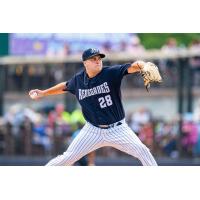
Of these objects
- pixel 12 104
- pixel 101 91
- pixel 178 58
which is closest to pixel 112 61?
pixel 178 58

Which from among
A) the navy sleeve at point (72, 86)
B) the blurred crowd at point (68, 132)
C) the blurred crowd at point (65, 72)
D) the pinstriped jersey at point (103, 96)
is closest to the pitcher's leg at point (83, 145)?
the pinstriped jersey at point (103, 96)

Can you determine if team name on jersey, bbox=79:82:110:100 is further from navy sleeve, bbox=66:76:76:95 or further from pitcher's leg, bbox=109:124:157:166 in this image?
pitcher's leg, bbox=109:124:157:166

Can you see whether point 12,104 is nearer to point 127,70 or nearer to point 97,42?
point 97,42

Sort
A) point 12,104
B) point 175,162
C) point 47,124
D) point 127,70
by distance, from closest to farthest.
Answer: point 127,70 < point 175,162 < point 47,124 < point 12,104

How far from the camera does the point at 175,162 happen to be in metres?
17.6

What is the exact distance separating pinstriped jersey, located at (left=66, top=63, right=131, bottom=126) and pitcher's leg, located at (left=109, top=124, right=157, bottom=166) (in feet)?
A: 0.41

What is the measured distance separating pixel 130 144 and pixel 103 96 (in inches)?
22.0

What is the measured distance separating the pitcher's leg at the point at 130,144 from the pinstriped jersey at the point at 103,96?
126 millimetres

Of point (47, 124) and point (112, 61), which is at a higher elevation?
point (112, 61)

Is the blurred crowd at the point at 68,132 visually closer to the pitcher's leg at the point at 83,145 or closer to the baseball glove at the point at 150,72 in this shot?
the pitcher's leg at the point at 83,145

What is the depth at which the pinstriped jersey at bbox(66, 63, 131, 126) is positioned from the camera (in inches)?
345

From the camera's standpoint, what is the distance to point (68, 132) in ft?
61.4

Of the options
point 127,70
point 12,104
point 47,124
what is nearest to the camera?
point 127,70

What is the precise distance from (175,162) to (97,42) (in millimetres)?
4432
